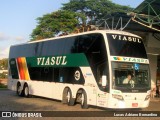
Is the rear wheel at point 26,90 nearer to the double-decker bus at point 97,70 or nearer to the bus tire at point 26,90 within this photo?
the bus tire at point 26,90

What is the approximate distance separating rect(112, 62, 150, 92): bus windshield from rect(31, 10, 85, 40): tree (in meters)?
31.9

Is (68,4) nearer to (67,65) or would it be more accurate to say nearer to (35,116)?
(67,65)

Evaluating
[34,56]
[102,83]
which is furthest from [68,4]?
[102,83]

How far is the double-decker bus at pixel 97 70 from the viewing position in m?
15.5

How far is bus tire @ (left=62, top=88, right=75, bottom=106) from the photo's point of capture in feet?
60.1

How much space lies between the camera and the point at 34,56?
74.4 feet

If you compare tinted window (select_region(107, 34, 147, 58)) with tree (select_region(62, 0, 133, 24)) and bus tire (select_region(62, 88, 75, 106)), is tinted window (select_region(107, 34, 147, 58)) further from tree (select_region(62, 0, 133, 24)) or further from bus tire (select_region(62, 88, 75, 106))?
tree (select_region(62, 0, 133, 24))

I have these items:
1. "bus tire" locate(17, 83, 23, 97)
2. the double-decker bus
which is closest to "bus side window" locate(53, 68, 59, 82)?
the double-decker bus

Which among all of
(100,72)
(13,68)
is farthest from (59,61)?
(13,68)

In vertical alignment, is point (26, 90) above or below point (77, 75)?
below

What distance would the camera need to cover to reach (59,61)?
1964 centimetres

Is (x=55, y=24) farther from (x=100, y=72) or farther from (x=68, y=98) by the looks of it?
(x=100, y=72)

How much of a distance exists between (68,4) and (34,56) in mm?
30976

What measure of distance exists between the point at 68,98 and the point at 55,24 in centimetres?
3091
